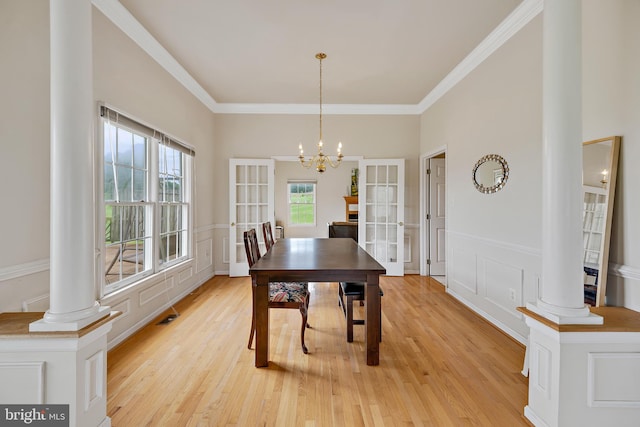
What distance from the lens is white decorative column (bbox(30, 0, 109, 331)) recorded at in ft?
4.90

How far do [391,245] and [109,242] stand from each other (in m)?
4.08

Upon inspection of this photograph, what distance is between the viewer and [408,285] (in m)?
4.57

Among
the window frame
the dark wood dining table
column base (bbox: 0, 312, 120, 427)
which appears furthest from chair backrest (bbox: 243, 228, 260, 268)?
the window frame

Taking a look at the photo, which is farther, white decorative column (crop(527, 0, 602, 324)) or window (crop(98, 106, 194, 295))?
window (crop(98, 106, 194, 295))

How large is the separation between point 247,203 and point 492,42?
13.2 ft

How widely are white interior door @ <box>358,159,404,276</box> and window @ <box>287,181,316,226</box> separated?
3.42 meters

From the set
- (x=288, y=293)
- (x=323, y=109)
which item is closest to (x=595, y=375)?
(x=288, y=293)

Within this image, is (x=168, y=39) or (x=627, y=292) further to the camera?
(x=168, y=39)

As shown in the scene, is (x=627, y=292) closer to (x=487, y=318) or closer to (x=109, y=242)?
(x=487, y=318)

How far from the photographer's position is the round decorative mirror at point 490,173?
2987mm

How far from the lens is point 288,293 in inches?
102

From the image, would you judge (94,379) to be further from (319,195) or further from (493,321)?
(319,195)

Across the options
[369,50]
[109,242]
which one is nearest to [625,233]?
[369,50]

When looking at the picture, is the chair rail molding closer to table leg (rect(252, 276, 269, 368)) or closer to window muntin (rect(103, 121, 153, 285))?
window muntin (rect(103, 121, 153, 285))
